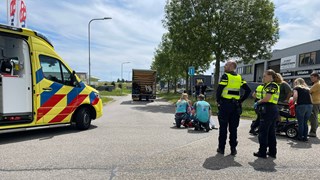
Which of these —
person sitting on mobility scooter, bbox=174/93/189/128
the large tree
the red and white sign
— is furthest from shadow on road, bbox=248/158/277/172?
the large tree

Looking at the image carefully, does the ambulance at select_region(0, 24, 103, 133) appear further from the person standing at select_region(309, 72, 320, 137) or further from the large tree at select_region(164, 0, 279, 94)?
the large tree at select_region(164, 0, 279, 94)

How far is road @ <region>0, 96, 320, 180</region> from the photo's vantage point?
16.0ft

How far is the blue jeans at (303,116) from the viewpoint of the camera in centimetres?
764

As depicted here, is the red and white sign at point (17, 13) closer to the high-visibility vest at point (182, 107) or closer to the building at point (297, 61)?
the high-visibility vest at point (182, 107)

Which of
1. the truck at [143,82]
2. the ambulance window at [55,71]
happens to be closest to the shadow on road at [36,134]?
the ambulance window at [55,71]

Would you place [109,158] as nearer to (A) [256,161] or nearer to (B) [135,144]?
(B) [135,144]

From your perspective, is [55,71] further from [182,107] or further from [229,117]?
[229,117]

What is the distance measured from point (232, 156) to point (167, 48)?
38.6 metres

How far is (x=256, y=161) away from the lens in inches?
225

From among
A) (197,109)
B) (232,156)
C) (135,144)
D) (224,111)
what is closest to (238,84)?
(224,111)

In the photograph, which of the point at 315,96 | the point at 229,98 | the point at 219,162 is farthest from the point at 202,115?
the point at 219,162

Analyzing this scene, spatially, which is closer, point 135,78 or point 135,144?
point 135,144

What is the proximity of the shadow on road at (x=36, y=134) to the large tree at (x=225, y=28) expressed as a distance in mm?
15905

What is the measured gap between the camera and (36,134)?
8.57m
